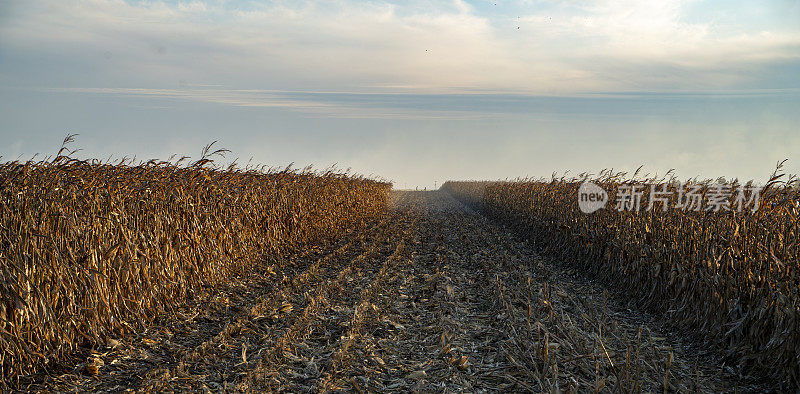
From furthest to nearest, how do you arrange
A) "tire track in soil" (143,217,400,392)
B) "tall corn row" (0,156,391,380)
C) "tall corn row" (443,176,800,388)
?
"tall corn row" (443,176,800,388)
"tire track in soil" (143,217,400,392)
"tall corn row" (0,156,391,380)

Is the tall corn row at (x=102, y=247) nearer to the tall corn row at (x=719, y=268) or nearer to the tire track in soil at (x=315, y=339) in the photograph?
the tire track in soil at (x=315, y=339)

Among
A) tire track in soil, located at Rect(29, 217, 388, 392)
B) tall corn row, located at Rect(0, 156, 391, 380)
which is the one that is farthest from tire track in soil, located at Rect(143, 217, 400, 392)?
tall corn row, located at Rect(0, 156, 391, 380)

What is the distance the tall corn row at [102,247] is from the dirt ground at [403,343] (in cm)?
41

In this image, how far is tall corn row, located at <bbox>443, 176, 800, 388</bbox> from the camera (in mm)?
6418

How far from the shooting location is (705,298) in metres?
7.86

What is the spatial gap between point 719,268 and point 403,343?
16.6ft

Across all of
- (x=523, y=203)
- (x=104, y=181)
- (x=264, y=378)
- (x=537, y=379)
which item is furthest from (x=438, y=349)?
(x=523, y=203)

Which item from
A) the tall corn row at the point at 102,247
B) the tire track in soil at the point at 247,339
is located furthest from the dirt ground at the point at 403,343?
the tall corn row at the point at 102,247

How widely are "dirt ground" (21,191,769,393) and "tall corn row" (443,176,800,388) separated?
43 cm

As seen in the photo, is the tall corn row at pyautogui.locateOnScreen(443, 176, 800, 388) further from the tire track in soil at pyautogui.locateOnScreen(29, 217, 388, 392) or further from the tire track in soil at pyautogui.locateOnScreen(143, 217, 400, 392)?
the tire track in soil at pyautogui.locateOnScreen(29, 217, 388, 392)

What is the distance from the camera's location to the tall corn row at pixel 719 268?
253 inches

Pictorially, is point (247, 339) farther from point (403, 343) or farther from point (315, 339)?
point (403, 343)

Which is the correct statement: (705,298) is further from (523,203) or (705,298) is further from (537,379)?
(523,203)

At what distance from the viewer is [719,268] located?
7754 millimetres
